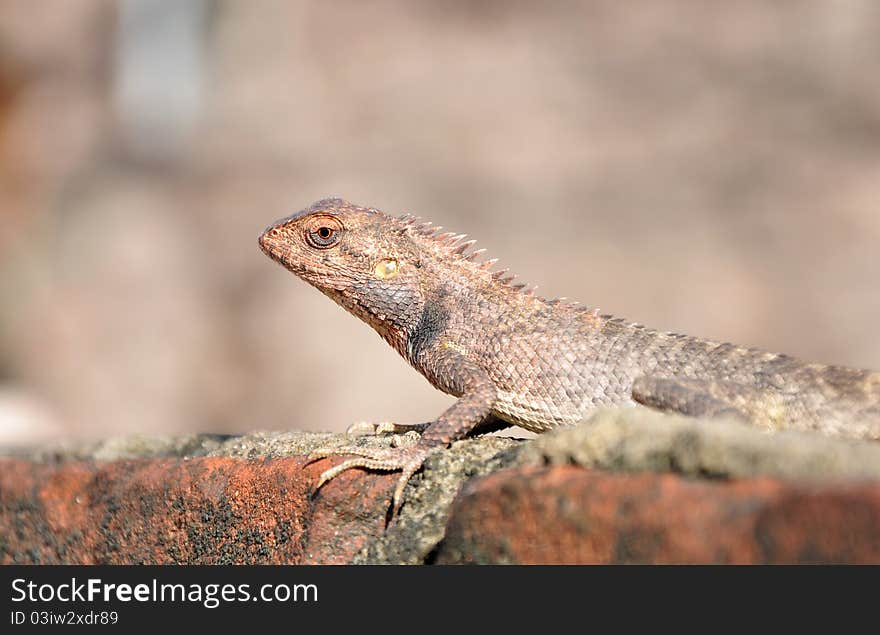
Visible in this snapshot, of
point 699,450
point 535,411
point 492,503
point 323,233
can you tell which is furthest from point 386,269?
point 699,450

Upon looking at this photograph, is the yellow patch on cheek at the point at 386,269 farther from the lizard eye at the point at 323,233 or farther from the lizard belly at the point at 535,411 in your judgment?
the lizard belly at the point at 535,411

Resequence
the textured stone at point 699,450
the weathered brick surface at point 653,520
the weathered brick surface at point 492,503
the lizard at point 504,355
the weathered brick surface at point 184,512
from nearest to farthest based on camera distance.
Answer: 1. the weathered brick surface at point 653,520
2. the weathered brick surface at point 492,503
3. the textured stone at point 699,450
4. the weathered brick surface at point 184,512
5. the lizard at point 504,355

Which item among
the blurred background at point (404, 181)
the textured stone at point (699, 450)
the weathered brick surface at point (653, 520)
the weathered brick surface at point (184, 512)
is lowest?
the weathered brick surface at point (653, 520)

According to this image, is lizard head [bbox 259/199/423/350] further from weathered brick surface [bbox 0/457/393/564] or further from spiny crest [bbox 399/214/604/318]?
weathered brick surface [bbox 0/457/393/564]

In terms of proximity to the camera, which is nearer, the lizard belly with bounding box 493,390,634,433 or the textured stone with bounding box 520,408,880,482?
the textured stone with bounding box 520,408,880,482

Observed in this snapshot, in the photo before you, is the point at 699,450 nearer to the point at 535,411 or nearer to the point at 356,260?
the point at 535,411

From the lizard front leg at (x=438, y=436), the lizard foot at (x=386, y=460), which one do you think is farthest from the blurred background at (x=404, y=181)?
the lizard foot at (x=386, y=460)

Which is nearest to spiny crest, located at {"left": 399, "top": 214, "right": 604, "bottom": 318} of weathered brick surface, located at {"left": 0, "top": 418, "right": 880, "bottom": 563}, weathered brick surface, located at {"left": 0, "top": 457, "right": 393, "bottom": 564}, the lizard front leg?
the lizard front leg

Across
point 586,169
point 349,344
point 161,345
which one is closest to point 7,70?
point 161,345
